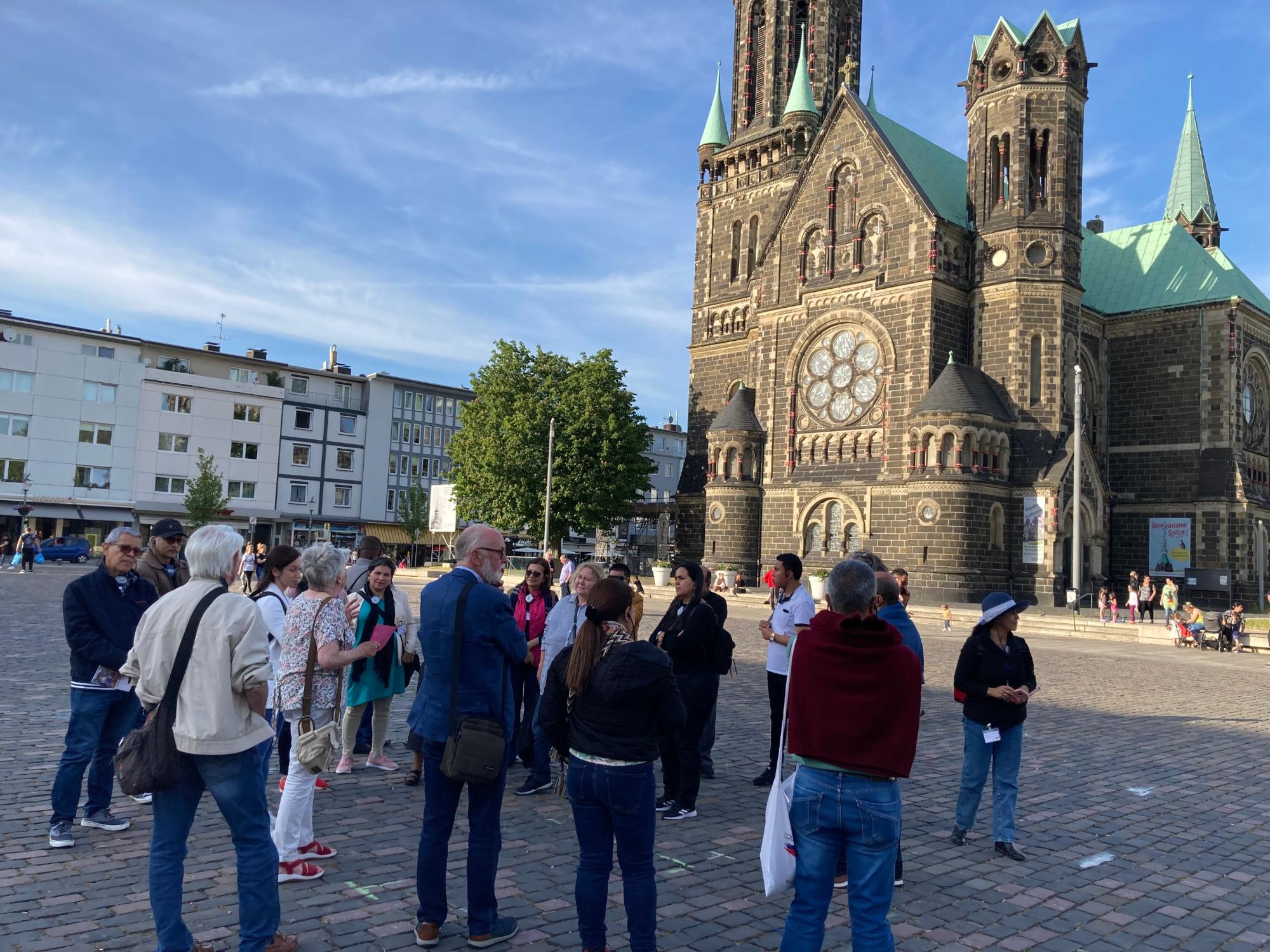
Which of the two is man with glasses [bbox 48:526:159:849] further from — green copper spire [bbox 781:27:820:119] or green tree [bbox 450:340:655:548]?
green copper spire [bbox 781:27:820:119]

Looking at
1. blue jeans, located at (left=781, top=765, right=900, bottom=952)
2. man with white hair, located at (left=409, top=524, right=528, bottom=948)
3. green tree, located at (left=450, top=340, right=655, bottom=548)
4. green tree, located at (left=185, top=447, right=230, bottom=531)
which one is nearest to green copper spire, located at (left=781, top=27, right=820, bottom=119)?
green tree, located at (left=450, top=340, right=655, bottom=548)

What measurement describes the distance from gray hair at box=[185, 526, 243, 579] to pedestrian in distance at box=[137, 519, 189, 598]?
9.01 ft

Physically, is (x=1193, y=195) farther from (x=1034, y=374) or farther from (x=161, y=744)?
(x=161, y=744)

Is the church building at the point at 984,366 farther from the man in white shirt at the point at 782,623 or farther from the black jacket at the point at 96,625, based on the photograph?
the black jacket at the point at 96,625

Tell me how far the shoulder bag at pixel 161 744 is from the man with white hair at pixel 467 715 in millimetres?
1184

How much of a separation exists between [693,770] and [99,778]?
14.7ft

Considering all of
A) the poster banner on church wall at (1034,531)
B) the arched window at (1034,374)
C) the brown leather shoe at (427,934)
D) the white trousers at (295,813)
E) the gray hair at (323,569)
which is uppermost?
the arched window at (1034,374)

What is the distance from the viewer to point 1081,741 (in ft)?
38.8

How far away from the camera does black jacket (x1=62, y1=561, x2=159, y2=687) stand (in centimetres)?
668

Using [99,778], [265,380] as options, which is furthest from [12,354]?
[99,778]

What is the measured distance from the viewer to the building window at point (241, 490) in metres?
68.5

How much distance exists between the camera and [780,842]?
4680 millimetres

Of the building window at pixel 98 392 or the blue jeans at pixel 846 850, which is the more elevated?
the building window at pixel 98 392

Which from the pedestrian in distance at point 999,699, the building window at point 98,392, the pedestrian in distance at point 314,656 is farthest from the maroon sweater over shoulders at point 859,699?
the building window at point 98,392
